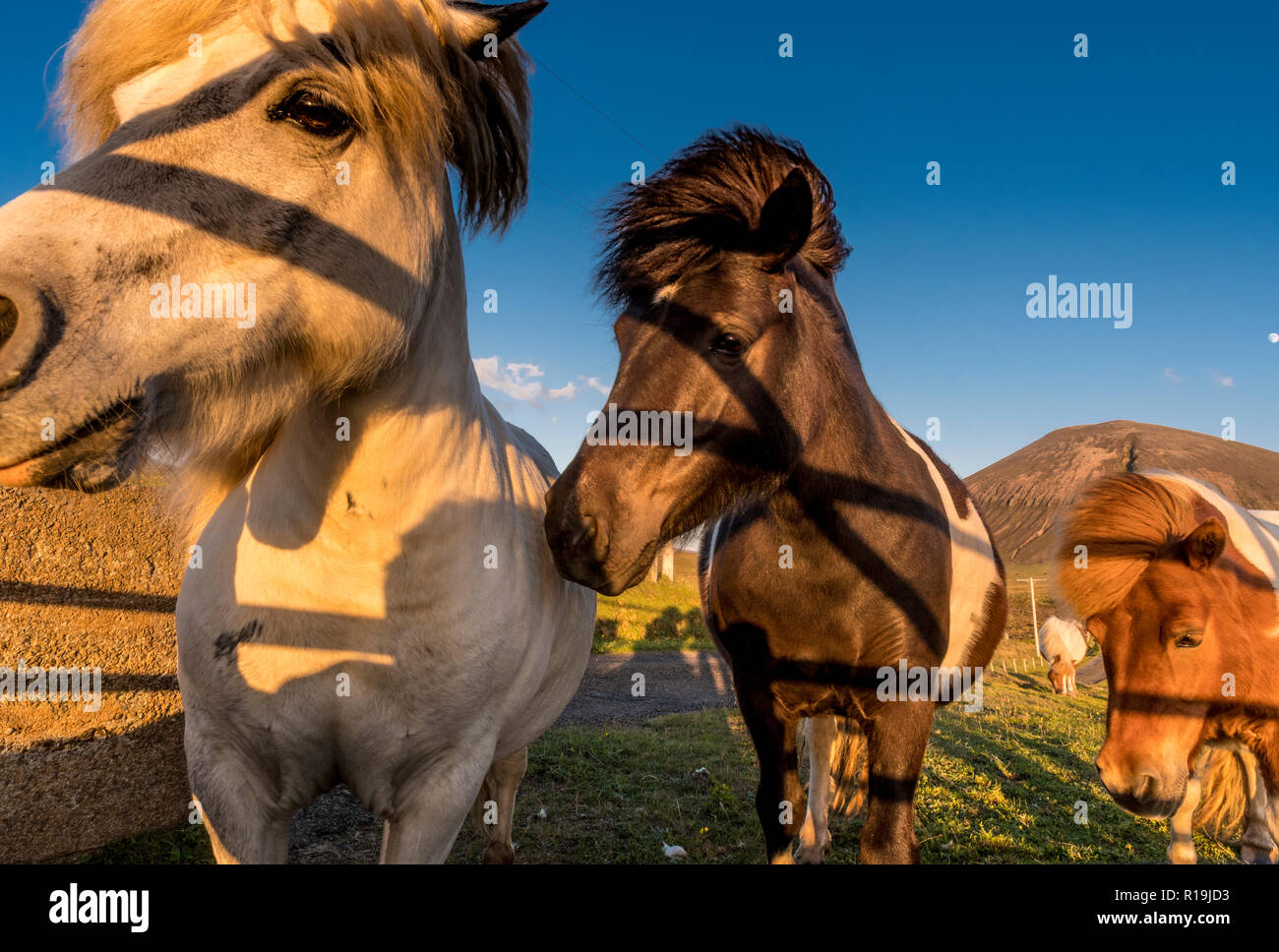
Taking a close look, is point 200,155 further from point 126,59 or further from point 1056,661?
point 1056,661

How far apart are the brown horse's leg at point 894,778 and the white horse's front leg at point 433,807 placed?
1.46 meters

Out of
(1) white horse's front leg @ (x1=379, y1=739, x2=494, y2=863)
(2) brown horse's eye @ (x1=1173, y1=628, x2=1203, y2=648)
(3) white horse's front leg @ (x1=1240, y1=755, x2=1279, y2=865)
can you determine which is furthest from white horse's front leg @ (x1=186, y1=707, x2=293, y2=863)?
(3) white horse's front leg @ (x1=1240, y1=755, x2=1279, y2=865)

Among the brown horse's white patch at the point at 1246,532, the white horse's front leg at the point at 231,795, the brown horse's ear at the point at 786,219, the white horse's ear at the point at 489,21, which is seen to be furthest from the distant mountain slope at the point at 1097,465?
the white horse's front leg at the point at 231,795

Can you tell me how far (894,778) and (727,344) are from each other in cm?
171

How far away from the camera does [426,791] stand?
196cm

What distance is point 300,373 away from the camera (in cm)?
166

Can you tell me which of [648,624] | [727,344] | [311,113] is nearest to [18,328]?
[311,113]

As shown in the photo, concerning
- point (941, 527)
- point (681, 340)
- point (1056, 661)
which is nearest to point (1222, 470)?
point (1056, 661)

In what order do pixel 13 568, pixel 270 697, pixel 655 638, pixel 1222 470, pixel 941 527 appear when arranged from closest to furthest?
pixel 270 697
pixel 941 527
pixel 13 568
pixel 1222 470
pixel 655 638

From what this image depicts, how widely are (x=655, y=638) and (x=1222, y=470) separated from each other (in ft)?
33.4

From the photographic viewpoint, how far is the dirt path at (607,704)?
418 centimetres

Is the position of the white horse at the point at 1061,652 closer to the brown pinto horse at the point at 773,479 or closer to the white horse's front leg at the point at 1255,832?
the white horse's front leg at the point at 1255,832

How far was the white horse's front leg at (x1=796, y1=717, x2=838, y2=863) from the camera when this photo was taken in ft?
13.8

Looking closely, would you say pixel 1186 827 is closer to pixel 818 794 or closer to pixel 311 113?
pixel 818 794
